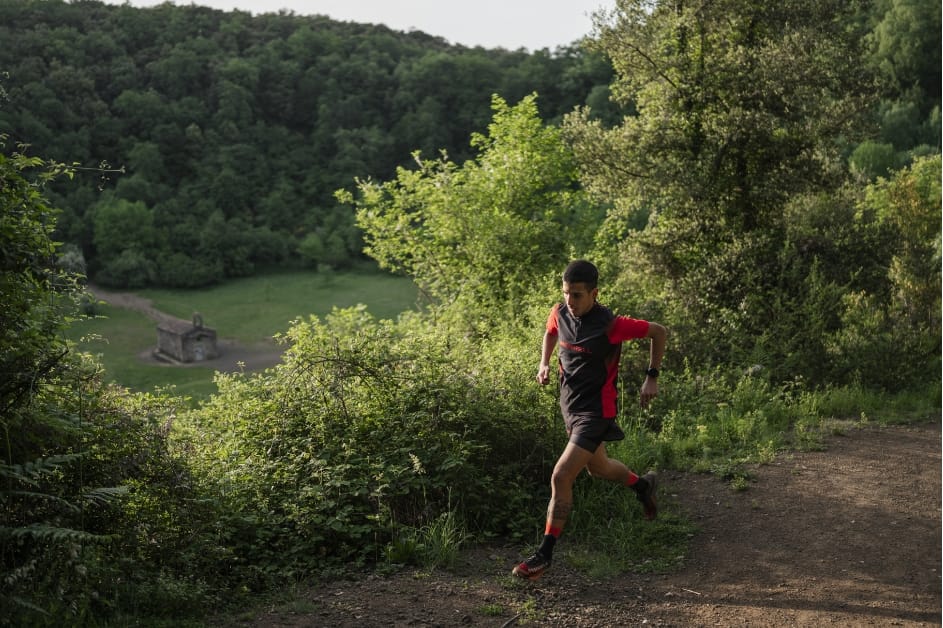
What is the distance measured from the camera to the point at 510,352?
8.48m

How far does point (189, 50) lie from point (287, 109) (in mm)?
10957

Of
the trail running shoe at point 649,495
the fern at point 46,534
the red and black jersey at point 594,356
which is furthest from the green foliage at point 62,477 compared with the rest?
the trail running shoe at point 649,495

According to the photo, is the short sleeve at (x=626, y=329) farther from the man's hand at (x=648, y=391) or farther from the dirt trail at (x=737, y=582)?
the dirt trail at (x=737, y=582)

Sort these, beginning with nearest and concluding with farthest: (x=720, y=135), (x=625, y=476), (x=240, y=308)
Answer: (x=625, y=476), (x=720, y=135), (x=240, y=308)

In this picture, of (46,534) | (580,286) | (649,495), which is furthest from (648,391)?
(46,534)

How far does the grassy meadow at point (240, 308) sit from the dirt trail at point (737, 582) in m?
44.9

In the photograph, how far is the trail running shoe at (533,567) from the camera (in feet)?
17.1

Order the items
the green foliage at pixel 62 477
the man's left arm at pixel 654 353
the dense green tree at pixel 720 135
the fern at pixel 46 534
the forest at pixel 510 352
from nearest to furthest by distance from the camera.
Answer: the fern at pixel 46 534 → the green foliage at pixel 62 477 → the forest at pixel 510 352 → the man's left arm at pixel 654 353 → the dense green tree at pixel 720 135

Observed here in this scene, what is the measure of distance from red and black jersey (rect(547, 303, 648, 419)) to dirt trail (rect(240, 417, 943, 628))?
1.13 meters

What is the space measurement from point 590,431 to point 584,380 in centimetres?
33

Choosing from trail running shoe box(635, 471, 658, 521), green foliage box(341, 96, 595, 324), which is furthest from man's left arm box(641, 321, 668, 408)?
green foliage box(341, 96, 595, 324)

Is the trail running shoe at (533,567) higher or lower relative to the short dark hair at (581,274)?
lower

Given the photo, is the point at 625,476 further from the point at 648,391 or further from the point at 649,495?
the point at 648,391

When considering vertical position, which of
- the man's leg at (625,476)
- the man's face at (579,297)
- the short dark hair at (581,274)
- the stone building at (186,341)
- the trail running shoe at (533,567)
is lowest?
the stone building at (186,341)
